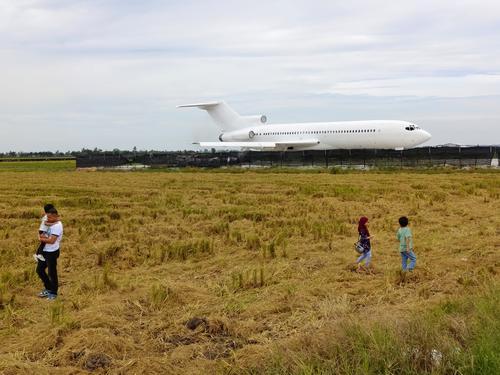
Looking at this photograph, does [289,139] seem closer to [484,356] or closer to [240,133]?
[240,133]

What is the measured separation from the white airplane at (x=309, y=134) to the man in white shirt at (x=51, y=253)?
152ft

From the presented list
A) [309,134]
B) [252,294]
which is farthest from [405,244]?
[309,134]

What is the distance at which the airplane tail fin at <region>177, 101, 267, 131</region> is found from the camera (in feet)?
230

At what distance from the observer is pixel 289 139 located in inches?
2527

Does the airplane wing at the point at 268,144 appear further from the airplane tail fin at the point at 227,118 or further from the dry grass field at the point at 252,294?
the dry grass field at the point at 252,294

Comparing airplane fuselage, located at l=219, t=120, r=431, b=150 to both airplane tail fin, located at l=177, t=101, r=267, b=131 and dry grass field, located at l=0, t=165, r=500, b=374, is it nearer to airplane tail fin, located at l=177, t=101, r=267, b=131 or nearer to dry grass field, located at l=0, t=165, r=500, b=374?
airplane tail fin, located at l=177, t=101, r=267, b=131

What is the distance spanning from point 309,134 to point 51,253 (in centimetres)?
5226

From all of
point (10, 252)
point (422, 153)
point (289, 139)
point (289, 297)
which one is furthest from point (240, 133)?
point (289, 297)

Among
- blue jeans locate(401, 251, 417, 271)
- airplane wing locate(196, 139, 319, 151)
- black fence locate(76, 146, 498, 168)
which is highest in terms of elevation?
airplane wing locate(196, 139, 319, 151)

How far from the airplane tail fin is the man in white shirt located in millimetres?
60379

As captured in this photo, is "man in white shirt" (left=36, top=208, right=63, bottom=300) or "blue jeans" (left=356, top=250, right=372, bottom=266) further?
"blue jeans" (left=356, top=250, right=372, bottom=266)

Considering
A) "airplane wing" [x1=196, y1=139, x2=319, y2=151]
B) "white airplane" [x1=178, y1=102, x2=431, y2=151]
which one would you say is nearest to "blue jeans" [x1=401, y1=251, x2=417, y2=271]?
"white airplane" [x1=178, y1=102, x2=431, y2=151]

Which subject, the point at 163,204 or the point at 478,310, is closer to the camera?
the point at 478,310

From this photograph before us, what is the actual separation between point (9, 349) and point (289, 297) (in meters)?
3.89
